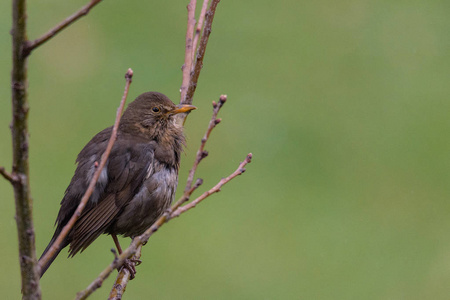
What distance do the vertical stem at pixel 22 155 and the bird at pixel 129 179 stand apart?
2182 mm

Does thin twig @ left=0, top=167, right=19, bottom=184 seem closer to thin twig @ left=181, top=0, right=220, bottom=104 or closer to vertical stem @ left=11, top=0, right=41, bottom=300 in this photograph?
vertical stem @ left=11, top=0, right=41, bottom=300

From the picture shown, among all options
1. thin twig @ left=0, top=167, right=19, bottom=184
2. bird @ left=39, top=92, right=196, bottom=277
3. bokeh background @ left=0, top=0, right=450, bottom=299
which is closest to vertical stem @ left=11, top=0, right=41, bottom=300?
thin twig @ left=0, top=167, right=19, bottom=184

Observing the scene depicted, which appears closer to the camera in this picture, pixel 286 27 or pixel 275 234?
pixel 275 234

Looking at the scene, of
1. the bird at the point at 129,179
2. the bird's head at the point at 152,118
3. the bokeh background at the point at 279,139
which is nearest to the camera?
the bird at the point at 129,179

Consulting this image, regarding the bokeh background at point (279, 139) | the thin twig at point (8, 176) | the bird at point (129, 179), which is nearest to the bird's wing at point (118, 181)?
the bird at point (129, 179)

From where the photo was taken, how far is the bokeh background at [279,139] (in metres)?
8.63

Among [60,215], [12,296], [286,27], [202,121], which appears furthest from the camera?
[286,27]

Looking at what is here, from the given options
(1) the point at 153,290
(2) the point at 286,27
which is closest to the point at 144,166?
(1) the point at 153,290

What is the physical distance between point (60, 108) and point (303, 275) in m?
4.05

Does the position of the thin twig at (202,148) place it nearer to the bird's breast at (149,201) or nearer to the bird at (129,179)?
the bird at (129,179)

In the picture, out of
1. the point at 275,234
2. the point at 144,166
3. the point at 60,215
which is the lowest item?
the point at 275,234

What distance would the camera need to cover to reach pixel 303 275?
28.3 ft

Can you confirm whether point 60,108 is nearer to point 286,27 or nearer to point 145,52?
point 145,52

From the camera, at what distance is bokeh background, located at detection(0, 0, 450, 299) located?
340 inches
